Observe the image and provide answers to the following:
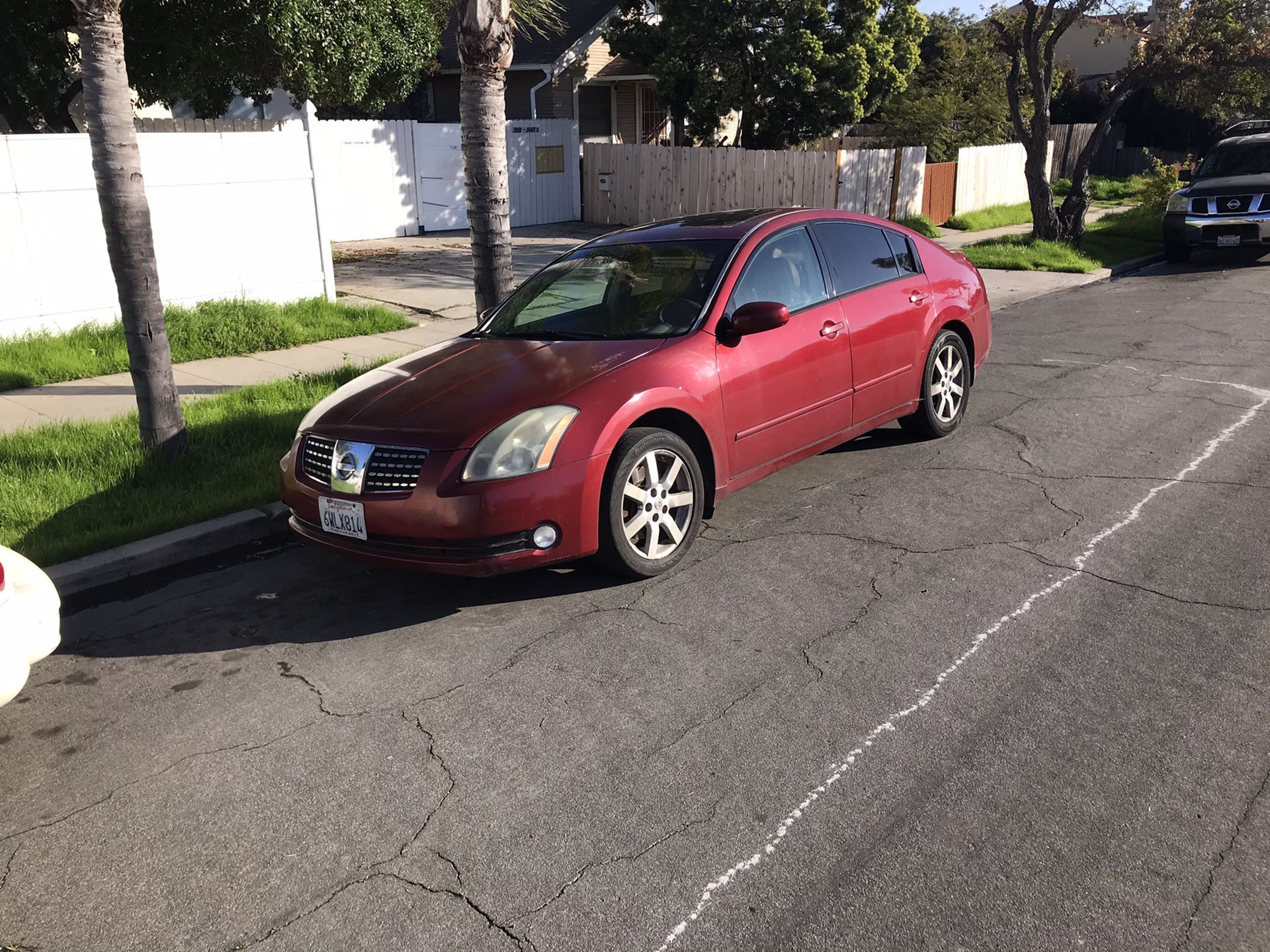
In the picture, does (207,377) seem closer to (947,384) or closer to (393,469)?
(393,469)

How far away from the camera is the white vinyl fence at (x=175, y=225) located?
992 centimetres

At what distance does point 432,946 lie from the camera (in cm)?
294

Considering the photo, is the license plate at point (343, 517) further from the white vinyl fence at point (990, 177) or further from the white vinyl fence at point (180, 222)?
the white vinyl fence at point (990, 177)

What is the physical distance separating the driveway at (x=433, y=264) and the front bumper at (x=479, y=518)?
704cm

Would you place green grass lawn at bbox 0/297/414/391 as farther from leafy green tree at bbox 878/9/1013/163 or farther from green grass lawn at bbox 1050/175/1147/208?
green grass lawn at bbox 1050/175/1147/208

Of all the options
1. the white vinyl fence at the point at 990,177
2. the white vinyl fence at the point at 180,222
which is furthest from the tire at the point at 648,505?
the white vinyl fence at the point at 990,177

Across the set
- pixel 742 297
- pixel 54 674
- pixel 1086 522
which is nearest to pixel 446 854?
pixel 54 674

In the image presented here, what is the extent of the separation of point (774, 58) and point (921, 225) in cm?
440

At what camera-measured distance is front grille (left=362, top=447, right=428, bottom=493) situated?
4.87 m

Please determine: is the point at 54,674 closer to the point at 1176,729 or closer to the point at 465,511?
the point at 465,511

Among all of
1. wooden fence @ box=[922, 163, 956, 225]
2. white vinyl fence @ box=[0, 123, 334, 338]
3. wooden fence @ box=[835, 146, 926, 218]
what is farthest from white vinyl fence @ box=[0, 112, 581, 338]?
wooden fence @ box=[922, 163, 956, 225]

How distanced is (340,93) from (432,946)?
1386 centimetres

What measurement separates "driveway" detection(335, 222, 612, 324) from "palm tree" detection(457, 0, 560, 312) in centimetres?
339

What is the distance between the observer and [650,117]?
27078 mm
